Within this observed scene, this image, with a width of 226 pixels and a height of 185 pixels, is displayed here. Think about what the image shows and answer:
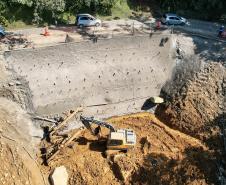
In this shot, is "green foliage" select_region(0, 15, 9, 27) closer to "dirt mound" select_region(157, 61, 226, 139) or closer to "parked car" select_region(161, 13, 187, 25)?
"parked car" select_region(161, 13, 187, 25)

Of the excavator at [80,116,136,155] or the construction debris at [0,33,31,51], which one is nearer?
the excavator at [80,116,136,155]

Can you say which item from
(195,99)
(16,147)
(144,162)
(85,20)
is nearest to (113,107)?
(144,162)

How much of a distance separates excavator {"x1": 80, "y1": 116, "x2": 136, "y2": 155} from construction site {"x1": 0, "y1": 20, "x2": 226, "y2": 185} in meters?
0.08

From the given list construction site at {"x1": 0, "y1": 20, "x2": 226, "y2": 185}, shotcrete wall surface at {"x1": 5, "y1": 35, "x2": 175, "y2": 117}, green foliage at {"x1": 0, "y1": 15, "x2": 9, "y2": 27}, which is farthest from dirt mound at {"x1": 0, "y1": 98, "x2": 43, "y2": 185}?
green foliage at {"x1": 0, "y1": 15, "x2": 9, "y2": 27}

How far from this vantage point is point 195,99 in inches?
1578

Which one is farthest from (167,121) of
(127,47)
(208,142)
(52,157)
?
(52,157)

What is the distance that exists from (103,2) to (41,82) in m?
12.2

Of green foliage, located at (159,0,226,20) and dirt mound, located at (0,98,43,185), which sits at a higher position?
A: green foliage, located at (159,0,226,20)

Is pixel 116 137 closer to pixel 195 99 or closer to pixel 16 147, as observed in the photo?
pixel 16 147

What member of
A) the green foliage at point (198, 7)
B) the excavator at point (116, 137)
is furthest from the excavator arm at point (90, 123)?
the green foliage at point (198, 7)

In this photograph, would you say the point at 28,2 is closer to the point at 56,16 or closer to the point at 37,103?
the point at 56,16

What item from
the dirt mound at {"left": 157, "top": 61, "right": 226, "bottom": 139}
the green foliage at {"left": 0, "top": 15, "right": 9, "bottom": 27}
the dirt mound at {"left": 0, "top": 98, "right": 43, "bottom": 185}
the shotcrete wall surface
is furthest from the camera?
the green foliage at {"left": 0, "top": 15, "right": 9, "bottom": 27}

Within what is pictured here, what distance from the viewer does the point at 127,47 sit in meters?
40.9

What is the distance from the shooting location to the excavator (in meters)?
35.2
